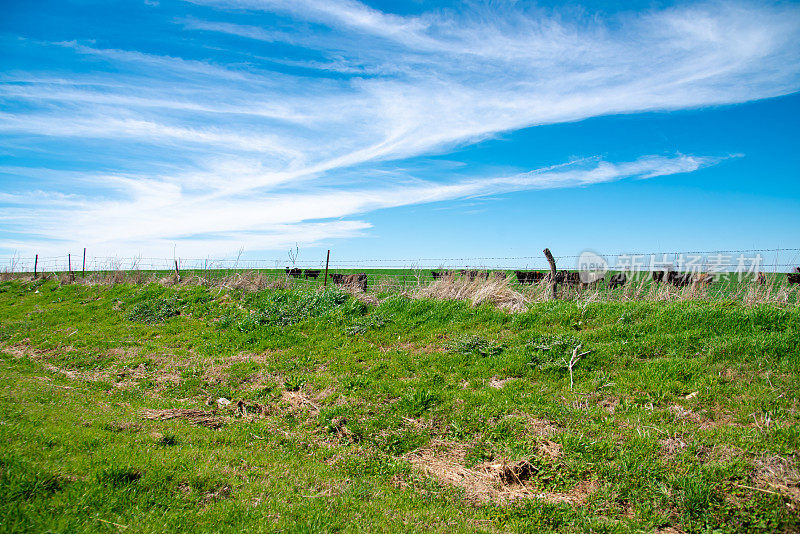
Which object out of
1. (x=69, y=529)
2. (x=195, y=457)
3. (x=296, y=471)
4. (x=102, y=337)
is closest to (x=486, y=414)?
(x=296, y=471)

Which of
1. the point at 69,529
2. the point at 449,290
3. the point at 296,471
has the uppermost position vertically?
the point at 449,290

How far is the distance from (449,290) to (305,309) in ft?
13.8

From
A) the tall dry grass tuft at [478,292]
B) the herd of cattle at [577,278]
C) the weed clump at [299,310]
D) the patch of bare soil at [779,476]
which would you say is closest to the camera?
the patch of bare soil at [779,476]

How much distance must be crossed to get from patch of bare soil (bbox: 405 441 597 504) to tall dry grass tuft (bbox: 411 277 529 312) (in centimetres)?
526

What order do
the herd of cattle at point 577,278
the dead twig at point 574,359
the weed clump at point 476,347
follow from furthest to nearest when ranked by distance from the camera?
the herd of cattle at point 577,278 < the weed clump at point 476,347 < the dead twig at point 574,359

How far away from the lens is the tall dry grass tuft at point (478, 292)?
1127 centimetres

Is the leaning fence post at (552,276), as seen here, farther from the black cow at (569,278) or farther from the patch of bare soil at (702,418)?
the patch of bare soil at (702,418)

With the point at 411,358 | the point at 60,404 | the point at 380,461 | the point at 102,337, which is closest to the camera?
the point at 380,461

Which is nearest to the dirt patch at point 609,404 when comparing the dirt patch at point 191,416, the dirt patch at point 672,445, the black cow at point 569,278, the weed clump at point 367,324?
the dirt patch at point 672,445

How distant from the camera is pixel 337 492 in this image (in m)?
5.14

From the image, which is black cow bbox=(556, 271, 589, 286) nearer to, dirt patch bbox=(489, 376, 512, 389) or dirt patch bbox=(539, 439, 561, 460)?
dirt patch bbox=(489, 376, 512, 389)

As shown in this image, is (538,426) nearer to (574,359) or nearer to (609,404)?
(609,404)

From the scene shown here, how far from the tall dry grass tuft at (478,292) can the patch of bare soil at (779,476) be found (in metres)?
6.00

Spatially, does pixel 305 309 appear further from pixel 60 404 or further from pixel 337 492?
pixel 337 492
